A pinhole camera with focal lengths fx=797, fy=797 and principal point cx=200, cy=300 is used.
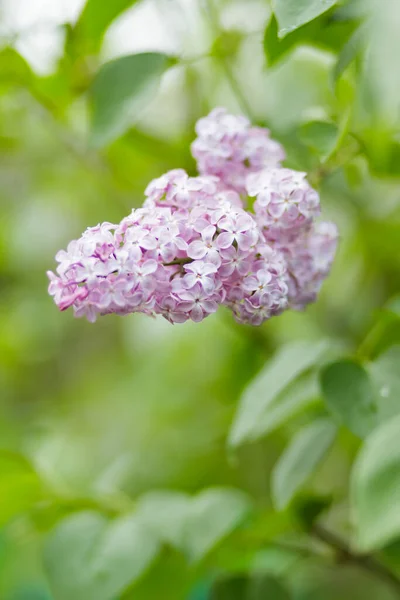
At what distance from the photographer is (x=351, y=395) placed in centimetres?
64

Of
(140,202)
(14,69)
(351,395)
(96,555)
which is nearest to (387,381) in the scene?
(351,395)

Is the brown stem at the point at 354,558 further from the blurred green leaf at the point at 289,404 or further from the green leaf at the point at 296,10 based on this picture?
the green leaf at the point at 296,10

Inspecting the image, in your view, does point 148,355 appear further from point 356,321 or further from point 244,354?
point 356,321

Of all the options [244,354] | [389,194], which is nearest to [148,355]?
[244,354]

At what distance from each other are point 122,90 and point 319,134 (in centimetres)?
20

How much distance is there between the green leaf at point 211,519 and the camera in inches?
28.3

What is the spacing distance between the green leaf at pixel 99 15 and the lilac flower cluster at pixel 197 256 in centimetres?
23

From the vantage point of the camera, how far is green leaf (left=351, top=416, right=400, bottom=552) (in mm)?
553

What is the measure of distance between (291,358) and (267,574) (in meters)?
0.30

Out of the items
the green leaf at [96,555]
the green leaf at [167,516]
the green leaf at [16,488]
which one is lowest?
the green leaf at [167,516]

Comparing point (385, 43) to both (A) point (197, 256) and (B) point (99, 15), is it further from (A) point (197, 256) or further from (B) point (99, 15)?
(B) point (99, 15)

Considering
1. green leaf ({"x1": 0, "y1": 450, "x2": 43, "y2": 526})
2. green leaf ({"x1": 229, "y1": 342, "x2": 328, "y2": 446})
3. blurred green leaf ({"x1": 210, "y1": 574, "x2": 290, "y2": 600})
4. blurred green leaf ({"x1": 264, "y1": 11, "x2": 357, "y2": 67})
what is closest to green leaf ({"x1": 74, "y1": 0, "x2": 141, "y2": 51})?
blurred green leaf ({"x1": 264, "y1": 11, "x2": 357, "y2": 67})

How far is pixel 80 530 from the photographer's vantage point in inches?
30.7

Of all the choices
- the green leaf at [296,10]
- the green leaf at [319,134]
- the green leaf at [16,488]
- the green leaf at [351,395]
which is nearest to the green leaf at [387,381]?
the green leaf at [351,395]
